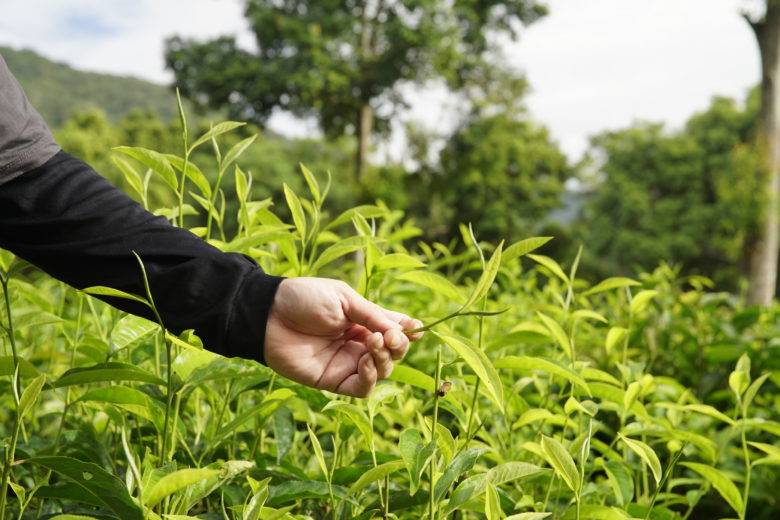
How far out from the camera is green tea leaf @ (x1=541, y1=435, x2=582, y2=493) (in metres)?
0.72

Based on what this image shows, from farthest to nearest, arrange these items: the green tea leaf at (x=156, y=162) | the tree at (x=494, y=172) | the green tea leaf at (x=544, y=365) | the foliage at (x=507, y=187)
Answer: the foliage at (x=507, y=187) < the tree at (x=494, y=172) < the green tea leaf at (x=156, y=162) < the green tea leaf at (x=544, y=365)

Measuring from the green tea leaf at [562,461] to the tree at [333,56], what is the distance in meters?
14.4

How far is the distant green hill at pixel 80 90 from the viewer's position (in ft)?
205

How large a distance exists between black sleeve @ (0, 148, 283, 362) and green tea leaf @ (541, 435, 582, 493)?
0.34 m

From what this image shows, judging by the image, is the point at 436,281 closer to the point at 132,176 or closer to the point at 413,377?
the point at 413,377

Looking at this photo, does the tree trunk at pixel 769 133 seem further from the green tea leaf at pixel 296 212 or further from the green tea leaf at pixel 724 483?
the green tea leaf at pixel 296 212

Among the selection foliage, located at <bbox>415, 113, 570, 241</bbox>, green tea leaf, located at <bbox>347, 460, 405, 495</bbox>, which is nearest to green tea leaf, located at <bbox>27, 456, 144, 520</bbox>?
green tea leaf, located at <bbox>347, 460, 405, 495</bbox>

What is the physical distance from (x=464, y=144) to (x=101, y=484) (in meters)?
18.7

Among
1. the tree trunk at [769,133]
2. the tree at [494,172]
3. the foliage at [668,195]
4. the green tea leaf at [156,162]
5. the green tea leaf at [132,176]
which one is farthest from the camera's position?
the foliage at [668,195]

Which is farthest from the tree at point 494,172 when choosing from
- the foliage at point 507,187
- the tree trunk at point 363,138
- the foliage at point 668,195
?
the tree trunk at point 363,138

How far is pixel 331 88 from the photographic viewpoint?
1492 cm

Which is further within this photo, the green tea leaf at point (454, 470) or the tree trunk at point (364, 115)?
the tree trunk at point (364, 115)

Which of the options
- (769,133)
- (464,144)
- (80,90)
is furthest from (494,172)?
(80,90)

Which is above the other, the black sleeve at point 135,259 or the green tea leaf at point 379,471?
the black sleeve at point 135,259
